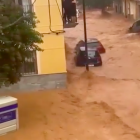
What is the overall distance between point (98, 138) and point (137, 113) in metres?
2.55

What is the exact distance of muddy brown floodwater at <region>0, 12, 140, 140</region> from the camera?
436 inches

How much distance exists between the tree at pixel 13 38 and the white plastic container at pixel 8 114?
26.9 inches

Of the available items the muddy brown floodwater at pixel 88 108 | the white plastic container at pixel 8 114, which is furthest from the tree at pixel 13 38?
the muddy brown floodwater at pixel 88 108

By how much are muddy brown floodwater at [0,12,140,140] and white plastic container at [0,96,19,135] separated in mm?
216

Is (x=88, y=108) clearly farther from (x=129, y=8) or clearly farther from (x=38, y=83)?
(x=129, y=8)

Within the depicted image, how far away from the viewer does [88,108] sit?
13352mm

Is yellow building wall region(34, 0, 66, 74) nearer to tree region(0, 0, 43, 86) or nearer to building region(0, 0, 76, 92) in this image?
building region(0, 0, 76, 92)

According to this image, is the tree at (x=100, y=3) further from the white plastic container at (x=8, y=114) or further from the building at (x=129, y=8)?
the white plastic container at (x=8, y=114)

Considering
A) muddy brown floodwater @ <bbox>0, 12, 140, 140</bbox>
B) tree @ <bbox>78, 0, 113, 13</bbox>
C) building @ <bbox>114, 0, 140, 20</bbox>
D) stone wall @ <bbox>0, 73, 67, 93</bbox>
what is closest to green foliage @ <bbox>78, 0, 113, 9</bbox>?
tree @ <bbox>78, 0, 113, 13</bbox>

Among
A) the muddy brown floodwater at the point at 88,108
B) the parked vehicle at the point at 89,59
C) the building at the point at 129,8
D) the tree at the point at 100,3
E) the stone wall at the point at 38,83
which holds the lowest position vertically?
the muddy brown floodwater at the point at 88,108

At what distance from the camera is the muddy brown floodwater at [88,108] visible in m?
11.1

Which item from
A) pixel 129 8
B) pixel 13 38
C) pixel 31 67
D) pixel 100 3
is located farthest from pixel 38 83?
pixel 100 3

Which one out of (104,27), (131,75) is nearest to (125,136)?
(131,75)

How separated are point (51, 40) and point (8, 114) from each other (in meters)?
4.89
